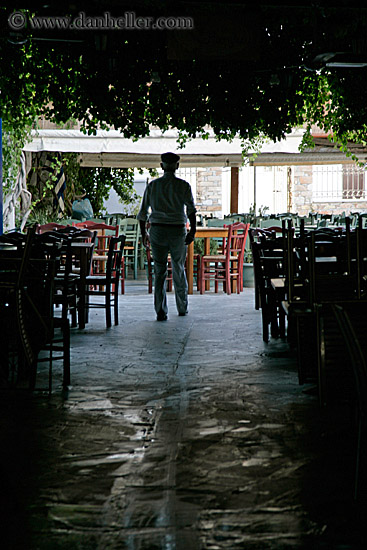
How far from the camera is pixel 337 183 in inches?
1009

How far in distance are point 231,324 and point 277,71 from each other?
3133mm

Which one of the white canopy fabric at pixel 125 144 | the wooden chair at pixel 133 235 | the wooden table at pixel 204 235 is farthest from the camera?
the wooden chair at pixel 133 235

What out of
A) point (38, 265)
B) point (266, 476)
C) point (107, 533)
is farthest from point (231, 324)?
point (107, 533)

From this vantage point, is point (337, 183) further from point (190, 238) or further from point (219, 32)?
point (219, 32)

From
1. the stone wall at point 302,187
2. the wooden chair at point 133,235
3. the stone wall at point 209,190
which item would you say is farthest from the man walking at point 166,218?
the stone wall at point 302,187

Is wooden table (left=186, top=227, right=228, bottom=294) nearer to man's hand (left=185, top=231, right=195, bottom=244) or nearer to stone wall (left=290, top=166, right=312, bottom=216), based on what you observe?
man's hand (left=185, top=231, right=195, bottom=244)

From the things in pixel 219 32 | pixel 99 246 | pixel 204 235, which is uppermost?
pixel 219 32

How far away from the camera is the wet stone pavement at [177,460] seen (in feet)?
8.93

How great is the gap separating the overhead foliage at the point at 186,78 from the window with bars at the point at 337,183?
1554 centimetres

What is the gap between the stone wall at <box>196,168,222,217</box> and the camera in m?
25.2

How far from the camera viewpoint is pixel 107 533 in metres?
2.71

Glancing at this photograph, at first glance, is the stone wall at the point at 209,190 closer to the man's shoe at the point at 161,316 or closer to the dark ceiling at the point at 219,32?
the dark ceiling at the point at 219,32

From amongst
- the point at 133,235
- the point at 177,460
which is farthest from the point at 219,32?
the point at 133,235

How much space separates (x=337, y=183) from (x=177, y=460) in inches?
904
